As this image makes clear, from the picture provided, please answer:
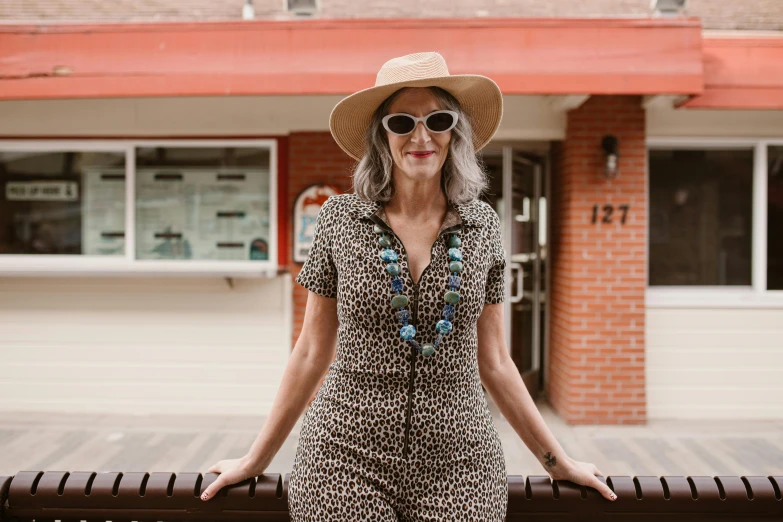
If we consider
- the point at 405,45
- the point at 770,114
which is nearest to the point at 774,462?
the point at 770,114

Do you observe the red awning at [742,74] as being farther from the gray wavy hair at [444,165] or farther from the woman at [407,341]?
the woman at [407,341]

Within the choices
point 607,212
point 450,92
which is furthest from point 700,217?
point 450,92

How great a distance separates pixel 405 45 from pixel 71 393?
4527mm

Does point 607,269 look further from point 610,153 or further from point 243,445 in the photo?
point 243,445

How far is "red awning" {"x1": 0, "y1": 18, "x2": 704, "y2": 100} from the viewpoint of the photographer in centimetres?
461

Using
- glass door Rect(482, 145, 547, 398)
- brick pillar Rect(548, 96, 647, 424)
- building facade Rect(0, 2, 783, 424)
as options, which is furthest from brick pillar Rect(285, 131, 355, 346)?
brick pillar Rect(548, 96, 647, 424)

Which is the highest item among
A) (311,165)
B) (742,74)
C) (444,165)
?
(742,74)

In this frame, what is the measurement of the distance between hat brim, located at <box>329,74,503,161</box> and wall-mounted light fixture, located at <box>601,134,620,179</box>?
3.87 meters

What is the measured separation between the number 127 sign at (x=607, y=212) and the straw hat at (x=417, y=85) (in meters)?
3.91

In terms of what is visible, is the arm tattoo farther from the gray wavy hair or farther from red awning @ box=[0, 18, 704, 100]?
red awning @ box=[0, 18, 704, 100]

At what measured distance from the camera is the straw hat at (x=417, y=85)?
1514mm

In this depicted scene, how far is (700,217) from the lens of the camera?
19.5 feet

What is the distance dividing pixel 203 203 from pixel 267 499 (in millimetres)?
4703

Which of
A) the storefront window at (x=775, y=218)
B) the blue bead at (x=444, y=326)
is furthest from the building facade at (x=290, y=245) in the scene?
the blue bead at (x=444, y=326)
